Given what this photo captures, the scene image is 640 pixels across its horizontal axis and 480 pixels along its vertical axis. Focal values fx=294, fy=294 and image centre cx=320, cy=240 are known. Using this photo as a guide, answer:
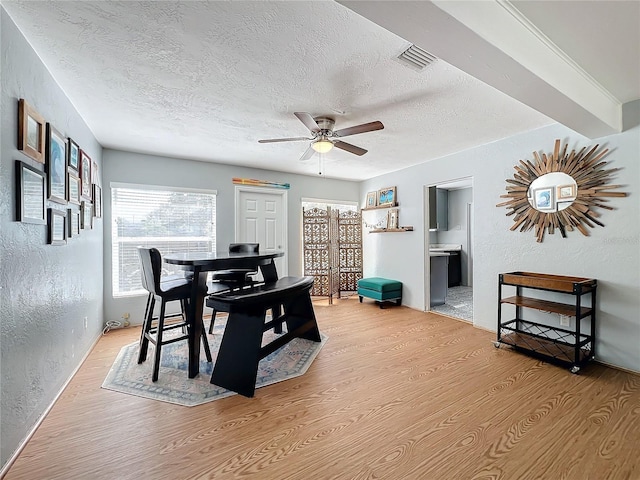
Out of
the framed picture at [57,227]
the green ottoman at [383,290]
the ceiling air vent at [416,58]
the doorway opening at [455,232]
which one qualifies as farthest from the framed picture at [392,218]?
Result: the framed picture at [57,227]

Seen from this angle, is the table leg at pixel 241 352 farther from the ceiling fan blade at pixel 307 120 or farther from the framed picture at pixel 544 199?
the framed picture at pixel 544 199

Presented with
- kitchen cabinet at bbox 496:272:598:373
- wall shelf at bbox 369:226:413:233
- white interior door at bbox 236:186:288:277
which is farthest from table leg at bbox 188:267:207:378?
wall shelf at bbox 369:226:413:233

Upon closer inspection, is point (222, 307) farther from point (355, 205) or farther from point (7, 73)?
point (355, 205)

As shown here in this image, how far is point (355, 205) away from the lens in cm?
600

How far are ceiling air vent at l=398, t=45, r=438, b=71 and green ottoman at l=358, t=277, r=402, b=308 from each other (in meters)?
3.46

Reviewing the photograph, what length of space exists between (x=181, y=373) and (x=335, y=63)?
Result: 8.95 feet

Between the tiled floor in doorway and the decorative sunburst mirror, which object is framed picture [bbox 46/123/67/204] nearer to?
the decorative sunburst mirror

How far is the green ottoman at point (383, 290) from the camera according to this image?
4801 mm

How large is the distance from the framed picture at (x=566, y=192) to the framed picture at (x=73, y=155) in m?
4.47

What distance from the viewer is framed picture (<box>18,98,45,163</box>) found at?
5.36 feet

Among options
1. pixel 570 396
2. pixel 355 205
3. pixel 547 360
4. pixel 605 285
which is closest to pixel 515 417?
pixel 570 396

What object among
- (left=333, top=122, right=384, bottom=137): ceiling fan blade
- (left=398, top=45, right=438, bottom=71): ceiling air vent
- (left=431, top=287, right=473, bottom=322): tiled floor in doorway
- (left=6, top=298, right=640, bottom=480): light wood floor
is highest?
(left=398, top=45, right=438, bottom=71): ceiling air vent

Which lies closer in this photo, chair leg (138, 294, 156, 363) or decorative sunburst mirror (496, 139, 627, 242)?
chair leg (138, 294, 156, 363)

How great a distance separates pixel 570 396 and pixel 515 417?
62 centimetres
